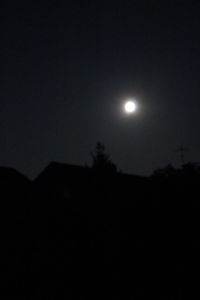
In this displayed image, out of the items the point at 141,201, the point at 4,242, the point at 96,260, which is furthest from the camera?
the point at 4,242

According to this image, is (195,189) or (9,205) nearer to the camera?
(195,189)

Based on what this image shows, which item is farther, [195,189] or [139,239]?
[195,189]

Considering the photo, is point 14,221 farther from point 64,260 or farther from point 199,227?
point 199,227

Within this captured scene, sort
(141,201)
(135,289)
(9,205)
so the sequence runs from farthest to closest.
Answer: (9,205) → (141,201) → (135,289)

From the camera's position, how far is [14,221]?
2184 cm

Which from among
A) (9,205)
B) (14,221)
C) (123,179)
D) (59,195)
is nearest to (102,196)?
(59,195)

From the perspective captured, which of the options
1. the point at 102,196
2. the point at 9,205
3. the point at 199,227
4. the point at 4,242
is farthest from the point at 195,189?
the point at 9,205

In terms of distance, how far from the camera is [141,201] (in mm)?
17344

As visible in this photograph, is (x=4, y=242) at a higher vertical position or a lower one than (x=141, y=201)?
lower

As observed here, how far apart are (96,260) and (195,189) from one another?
246 inches

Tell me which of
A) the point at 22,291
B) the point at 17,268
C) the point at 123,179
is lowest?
the point at 22,291

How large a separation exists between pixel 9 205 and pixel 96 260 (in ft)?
34.2

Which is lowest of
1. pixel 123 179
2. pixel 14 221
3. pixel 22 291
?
pixel 22 291

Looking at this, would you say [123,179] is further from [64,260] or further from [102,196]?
[64,260]
